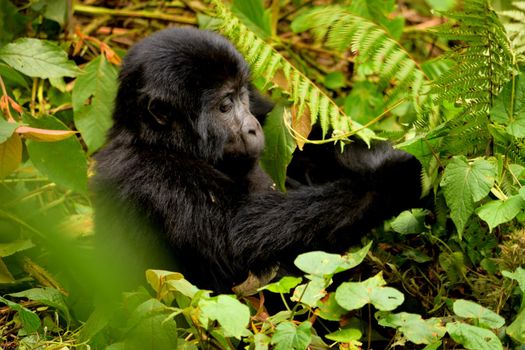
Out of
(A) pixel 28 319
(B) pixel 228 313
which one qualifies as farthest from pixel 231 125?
(B) pixel 228 313

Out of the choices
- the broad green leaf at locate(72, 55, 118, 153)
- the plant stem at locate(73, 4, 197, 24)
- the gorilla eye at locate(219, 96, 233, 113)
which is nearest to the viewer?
the gorilla eye at locate(219, 96, 233, 113)

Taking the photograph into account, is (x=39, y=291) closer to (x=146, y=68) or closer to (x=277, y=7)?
(x=146, y=68)

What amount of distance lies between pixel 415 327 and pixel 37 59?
1.97m

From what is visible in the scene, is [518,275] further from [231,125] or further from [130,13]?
[130,13]

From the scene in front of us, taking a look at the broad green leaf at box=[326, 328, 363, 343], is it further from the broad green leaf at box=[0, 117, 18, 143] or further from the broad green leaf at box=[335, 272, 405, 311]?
the broad green leaf at box=[0, 117, 18, 143]

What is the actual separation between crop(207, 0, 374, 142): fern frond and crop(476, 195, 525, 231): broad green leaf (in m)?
0.61

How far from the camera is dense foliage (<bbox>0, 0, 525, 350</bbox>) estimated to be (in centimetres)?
210

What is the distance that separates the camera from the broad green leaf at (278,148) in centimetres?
283

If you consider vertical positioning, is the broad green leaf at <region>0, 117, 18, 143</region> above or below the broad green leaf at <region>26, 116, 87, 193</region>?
above

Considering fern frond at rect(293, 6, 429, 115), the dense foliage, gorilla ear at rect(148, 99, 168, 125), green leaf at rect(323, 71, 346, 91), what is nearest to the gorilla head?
gorilla ear at rect(148, 99, 168, 125)

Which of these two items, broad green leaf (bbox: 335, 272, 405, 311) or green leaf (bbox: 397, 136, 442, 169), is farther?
green leaf (bbox: 397, 136, 442, 169)

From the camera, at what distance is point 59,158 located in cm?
298

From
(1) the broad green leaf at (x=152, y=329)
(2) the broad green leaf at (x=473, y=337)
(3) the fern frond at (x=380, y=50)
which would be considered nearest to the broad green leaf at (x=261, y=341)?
(1) the broad green leaf at (x=152, y=329)

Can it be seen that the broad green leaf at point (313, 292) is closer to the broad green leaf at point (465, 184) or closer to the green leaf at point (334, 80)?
the broad green leaf at point (465, 184)
